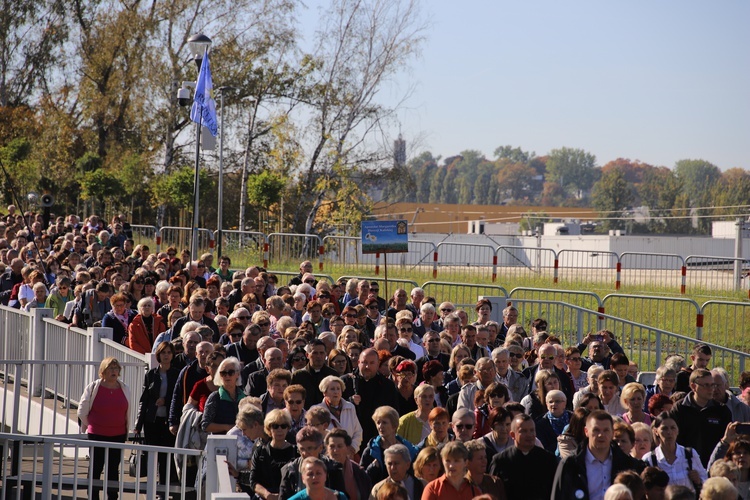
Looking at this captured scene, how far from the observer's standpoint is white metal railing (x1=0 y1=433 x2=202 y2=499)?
28.4 ft

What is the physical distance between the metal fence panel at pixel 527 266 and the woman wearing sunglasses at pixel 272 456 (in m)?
16.9

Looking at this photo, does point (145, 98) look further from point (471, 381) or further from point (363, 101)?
point (471, 381)

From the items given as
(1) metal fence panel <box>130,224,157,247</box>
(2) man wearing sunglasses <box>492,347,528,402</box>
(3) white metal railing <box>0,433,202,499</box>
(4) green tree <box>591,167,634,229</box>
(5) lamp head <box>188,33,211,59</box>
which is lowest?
(3) white metal railing <box>0,433,202,499</box>

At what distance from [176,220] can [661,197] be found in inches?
3630

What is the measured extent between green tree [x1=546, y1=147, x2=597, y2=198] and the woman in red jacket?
182 metres

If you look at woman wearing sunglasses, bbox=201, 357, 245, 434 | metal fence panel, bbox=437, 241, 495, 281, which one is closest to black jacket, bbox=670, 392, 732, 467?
woman wearing sunglasses, bbox=201, 357, 245, 434

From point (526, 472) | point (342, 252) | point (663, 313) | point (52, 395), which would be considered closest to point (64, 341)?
point (52, 395)

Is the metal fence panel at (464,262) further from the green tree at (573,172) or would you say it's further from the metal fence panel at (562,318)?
the green tree at (573,172)

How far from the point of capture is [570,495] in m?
7.17

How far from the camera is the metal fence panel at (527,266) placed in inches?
998

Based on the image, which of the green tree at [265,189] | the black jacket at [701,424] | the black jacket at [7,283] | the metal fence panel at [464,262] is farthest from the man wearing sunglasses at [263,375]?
the green tree at [265,189]

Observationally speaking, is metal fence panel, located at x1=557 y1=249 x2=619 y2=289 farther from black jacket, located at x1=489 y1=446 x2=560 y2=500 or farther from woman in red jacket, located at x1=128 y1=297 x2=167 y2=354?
black jacket, located at x1=489 y1=446 x2=560 y2=500

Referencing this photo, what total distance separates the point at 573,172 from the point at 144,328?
611ft

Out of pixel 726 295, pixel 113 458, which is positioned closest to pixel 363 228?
pixel 113 458
